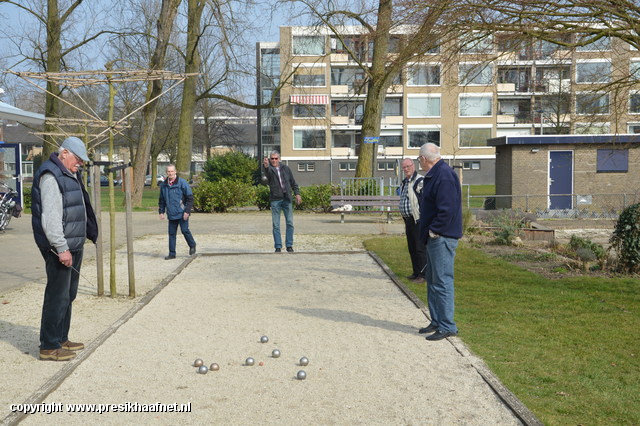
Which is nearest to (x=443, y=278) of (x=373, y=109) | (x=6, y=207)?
(x=6, y=207)

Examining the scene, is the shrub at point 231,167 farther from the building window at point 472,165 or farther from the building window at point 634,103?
the building window at point 472,165

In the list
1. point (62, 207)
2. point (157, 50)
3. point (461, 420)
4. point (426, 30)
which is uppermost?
point (157, 50)

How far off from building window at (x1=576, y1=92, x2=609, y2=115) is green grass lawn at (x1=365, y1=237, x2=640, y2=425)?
2648mm

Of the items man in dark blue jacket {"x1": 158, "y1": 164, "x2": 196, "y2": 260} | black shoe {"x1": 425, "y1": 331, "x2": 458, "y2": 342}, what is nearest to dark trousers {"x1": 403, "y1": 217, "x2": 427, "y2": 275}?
black shoe {"x1": 425, "y1": 331, "x2": 458, "y2": 342}

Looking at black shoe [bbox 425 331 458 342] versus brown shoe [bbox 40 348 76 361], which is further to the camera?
black shoe [bbox 425 331 458 342]

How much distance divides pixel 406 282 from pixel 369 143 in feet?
52.6

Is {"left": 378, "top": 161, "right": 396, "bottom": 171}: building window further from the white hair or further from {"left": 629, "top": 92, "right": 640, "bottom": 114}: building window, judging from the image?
the white hair

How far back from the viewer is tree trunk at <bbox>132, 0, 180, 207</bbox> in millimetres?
24984

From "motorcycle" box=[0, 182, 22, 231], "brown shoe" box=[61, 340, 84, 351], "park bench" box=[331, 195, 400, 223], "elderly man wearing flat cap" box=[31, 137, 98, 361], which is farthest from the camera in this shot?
"park bench" box=[331, 195, 400, 223]

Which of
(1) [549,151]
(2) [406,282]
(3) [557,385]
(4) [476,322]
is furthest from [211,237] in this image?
(1) [549,151]

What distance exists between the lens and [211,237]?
17.8m

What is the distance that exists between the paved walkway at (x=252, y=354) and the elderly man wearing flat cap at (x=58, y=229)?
307 mm

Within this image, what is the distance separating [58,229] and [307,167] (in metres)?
63.1

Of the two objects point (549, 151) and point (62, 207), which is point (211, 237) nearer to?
point (62, 207)
